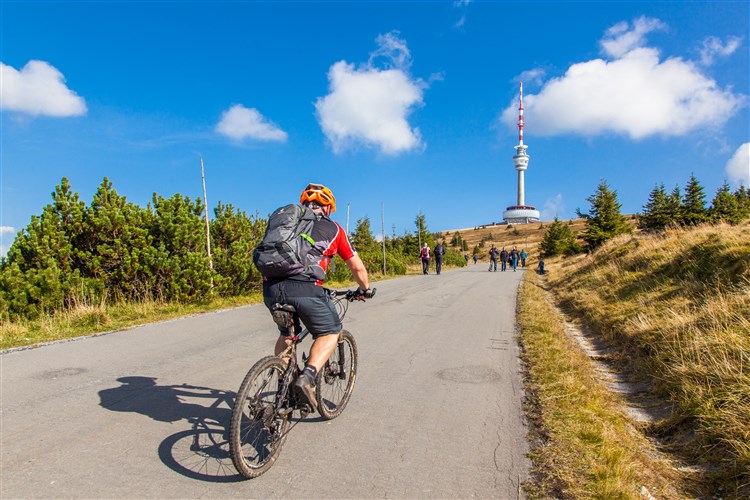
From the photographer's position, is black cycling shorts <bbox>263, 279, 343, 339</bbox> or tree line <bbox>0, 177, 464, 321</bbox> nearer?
black cycling shorts <bbox>263, 279, 343, 339</bbox>

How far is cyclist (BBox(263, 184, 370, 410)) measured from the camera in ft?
10.7

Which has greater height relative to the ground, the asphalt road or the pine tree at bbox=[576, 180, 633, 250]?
the pine tree at bbox=[576, 180, 633, 250]

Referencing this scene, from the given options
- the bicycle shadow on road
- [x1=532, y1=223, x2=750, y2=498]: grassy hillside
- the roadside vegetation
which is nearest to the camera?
the bicycle shadow on road

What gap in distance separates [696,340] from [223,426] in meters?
5.45

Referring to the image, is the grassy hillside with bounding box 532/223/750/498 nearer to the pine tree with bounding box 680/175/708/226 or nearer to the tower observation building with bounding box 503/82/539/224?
the pine tree with bounding box 680/175/708/226

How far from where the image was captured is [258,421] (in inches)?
120

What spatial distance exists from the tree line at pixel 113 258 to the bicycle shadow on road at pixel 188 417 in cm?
592

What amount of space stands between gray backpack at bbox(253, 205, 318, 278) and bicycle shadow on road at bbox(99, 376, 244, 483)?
144 centimetres

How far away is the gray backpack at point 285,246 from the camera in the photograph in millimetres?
3133

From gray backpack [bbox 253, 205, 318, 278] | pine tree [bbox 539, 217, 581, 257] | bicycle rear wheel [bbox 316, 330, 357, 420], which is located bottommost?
bicycle rear wheel [bbox 316, 330, 357, 420]

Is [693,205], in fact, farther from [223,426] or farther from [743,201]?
[223,426]

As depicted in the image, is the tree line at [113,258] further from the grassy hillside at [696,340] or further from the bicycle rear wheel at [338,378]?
the grassy hillside at [696,340]

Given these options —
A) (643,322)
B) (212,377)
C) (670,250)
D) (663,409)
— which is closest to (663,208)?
(670,250)

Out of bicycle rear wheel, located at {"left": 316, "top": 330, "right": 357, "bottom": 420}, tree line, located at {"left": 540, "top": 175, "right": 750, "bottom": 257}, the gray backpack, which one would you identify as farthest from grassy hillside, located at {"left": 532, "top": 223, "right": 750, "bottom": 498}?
tree line, located at {"left": 540, "top": 175, "right": 750, "bottom": 257}
